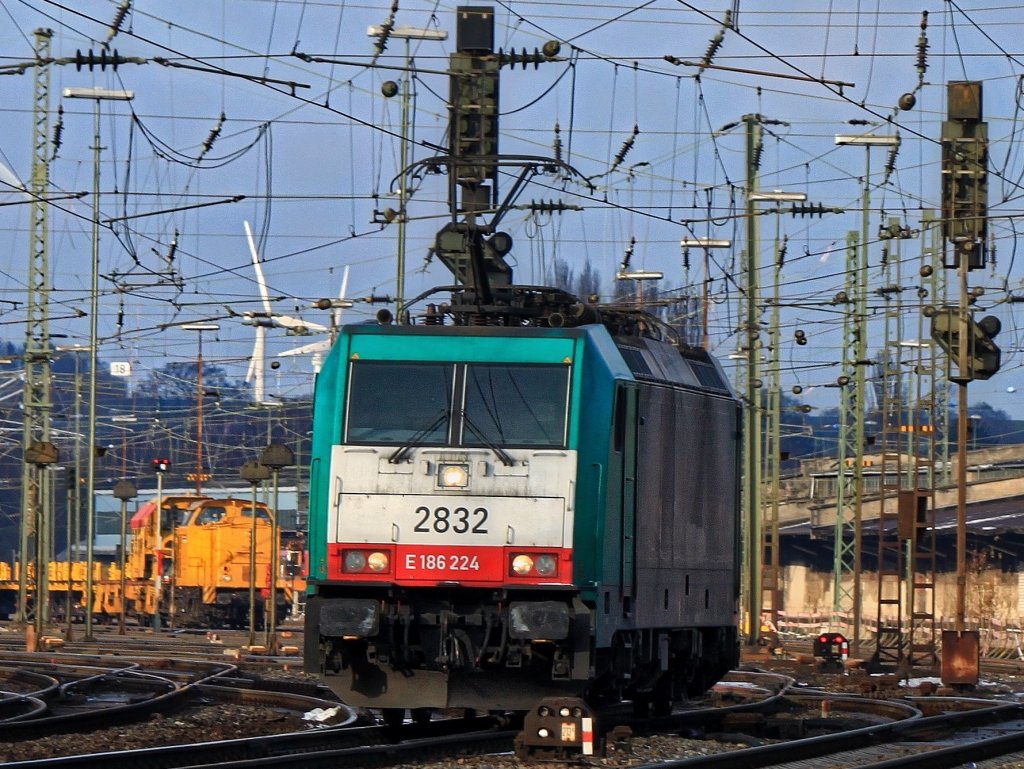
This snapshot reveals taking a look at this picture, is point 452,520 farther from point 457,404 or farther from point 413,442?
point 457,404

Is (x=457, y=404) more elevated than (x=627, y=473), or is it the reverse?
(x=457, y=404)

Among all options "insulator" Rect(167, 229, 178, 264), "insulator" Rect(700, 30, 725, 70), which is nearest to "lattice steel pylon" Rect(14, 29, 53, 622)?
"insulator" Rect(167, 229, 178, 264)

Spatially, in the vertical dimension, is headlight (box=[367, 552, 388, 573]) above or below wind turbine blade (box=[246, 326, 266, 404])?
below

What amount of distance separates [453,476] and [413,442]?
440 mm

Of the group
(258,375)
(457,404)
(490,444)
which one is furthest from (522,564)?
(258,375)

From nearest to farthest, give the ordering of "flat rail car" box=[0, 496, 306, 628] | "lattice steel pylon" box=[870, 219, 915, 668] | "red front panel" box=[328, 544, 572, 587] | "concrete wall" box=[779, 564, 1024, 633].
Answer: "red front panel" box=[328, 544, 572, 587] → "lattice steel pylon" box=[870, 219, 915, 668] → "flat rail car" box=[0, 496, 306, 628] → "concrete wall" box=[779, 564, 1024, 633]

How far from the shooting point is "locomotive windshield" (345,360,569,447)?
15078 mm

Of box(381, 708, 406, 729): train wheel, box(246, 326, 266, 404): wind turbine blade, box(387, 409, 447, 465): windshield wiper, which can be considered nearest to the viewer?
box(387, 409, 447, 465): windshield wiper

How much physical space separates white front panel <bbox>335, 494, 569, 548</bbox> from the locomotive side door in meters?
0.97

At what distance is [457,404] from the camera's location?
15234mm

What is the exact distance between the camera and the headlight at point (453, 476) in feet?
49.0

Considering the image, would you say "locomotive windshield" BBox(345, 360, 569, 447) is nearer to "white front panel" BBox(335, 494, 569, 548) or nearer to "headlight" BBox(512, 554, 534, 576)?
"white front panel" BBox(335, 494, 569, 548)

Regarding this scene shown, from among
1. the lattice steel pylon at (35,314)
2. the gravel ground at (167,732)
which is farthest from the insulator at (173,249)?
the gravel ground at (167,732)

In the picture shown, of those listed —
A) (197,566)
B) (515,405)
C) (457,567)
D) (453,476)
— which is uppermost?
(515,405)
